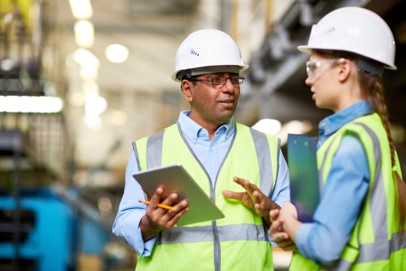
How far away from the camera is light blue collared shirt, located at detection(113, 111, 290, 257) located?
371cm

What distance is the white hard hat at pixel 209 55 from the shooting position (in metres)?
4.00

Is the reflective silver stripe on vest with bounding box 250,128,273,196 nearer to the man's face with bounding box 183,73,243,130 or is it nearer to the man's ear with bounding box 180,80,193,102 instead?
the man's face with bounding box 183,73,243,130

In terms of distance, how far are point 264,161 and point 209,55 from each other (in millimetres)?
597

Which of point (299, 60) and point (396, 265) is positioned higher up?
point (299, 60)

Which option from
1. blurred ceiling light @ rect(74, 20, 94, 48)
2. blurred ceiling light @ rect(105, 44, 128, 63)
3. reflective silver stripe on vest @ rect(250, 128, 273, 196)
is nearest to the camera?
reflective silver stripe on vest @ rect(250, 128, 273, 196)

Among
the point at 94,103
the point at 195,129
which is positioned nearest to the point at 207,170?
the point at 195,129

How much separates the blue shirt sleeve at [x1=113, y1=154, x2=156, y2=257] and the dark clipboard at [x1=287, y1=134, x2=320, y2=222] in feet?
3.17

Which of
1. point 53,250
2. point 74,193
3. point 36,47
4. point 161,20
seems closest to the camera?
point 36,47

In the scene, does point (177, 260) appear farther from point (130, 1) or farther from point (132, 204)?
point (130, 1)

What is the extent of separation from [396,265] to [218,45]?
5.19 feet

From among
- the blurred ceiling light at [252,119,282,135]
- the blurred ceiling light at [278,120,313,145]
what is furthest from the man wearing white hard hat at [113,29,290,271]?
the blurred ceiling light at [278,120,313,145]

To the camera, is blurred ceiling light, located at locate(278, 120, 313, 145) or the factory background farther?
blurred ceiling light, located at locate(278, 120, 313, 145)

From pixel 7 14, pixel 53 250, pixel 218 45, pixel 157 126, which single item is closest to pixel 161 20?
pixel 157 126

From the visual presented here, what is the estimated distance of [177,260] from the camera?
3732mm
